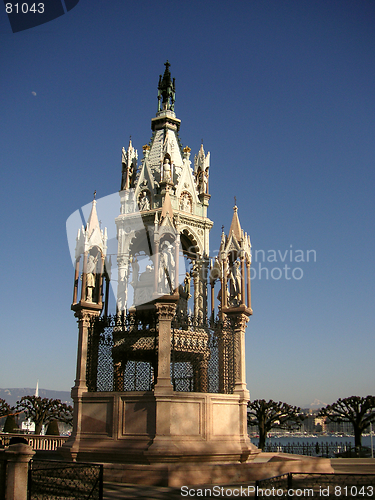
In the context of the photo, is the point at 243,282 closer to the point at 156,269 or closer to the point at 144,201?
the point at 156,269

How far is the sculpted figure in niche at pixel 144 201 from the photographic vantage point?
22.3 m

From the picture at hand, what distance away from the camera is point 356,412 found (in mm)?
43656

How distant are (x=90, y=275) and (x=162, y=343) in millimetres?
4370

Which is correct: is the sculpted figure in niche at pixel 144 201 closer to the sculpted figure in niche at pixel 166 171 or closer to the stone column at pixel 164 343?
the sculpted figure in niche at pixel 166 171

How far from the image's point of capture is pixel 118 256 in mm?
21500

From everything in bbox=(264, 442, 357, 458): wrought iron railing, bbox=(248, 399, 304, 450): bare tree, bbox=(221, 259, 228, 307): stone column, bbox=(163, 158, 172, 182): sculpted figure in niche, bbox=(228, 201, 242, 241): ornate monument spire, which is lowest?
bbox=(264, 442, 357, 458): wrought iron railing

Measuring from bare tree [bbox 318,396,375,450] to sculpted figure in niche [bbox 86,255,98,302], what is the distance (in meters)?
31.4

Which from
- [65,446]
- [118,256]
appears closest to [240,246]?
[118,256]

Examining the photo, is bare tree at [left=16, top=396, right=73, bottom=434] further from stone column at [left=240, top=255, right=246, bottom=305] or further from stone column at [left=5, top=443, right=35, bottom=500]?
stone column at [left=5, top=443, right=35, bottom=500]

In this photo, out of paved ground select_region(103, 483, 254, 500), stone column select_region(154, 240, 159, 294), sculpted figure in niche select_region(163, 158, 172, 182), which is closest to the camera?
paved ground select_region(103, 483, 254, 500)

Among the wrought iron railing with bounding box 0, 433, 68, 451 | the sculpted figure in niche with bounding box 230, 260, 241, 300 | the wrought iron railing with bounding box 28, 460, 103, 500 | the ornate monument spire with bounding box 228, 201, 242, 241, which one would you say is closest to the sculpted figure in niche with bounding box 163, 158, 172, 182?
the ornate monument spire with bounding box 228, 201, 242, 241

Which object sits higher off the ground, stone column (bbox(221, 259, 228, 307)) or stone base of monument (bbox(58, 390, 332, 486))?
stone column (bbox(221, 259, 228, 307))

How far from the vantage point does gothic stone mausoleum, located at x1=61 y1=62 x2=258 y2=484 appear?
1538 centimetres

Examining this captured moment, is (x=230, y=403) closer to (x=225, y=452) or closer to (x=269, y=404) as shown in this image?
(x=225, y=452)
